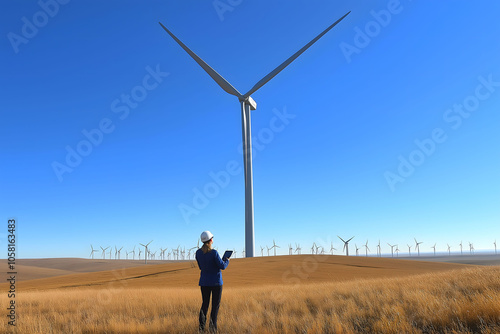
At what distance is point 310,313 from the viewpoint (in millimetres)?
9500

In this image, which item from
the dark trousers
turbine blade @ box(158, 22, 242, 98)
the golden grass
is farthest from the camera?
turbine blade @ box(158, 22, 242, 98)

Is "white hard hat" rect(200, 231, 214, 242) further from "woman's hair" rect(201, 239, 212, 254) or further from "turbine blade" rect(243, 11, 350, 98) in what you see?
"turbine blade" rect(243, 11, 350, 98)

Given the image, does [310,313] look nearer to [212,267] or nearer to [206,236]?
[212,267]

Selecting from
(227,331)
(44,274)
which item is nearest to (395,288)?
(227,331)

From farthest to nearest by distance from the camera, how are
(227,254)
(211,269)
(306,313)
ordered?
(306,313) < (211,269) < (227,254)

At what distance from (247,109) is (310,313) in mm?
36689

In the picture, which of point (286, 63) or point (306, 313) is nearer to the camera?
point (306, 313)

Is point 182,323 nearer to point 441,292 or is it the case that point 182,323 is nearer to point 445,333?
point 445,333

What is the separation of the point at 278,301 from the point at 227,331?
3.82 meters

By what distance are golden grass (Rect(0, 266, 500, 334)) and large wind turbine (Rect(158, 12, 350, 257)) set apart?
28.8m

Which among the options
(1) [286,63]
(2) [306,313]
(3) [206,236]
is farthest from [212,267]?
(1) [286,63]

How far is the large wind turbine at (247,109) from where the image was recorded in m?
41.8

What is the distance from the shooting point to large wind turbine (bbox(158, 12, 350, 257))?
41812mm

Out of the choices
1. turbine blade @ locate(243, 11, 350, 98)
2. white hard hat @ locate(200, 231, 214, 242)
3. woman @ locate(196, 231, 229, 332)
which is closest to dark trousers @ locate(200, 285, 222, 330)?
woman @ locate(196, 231, 229, 332)
